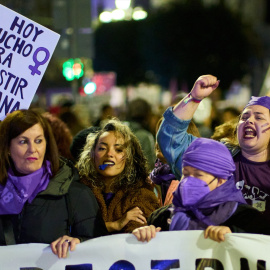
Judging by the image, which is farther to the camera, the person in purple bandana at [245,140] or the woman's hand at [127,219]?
the woman's hand at [127,219]

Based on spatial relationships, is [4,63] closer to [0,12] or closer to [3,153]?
[0,12]

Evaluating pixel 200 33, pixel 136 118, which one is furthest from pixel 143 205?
pixel 200 33

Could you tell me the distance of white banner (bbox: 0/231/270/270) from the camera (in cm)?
380

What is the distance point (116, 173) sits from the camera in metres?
4.77

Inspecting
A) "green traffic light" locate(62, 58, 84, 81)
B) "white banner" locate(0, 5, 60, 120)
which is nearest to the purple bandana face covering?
"white banner" locate(0, 5, 60, 120)

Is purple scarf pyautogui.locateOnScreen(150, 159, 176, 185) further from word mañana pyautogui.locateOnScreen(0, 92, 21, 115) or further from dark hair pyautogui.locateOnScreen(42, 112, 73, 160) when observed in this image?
dark hair pyautogui.locateOnScreen(42, 112, 73, 160)

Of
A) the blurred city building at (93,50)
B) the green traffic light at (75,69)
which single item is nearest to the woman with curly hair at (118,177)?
the blurred city building at (93,50)

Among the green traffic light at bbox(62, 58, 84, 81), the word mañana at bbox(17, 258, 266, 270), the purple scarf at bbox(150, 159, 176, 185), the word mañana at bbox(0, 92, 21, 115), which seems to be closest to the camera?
the word mañana at bbox(17, 258, 266, 270)

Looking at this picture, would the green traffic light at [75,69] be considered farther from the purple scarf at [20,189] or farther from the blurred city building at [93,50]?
the purple scarf at [20,189]

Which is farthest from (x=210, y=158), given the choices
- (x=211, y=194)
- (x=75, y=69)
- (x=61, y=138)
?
(x=75, y=69)

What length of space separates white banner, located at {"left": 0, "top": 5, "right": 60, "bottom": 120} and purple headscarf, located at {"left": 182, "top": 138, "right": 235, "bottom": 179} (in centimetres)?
168

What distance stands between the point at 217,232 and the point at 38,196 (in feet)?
3.50

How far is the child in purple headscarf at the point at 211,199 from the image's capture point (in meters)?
3.68

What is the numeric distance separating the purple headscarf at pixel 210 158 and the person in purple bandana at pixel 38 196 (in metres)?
0.73
